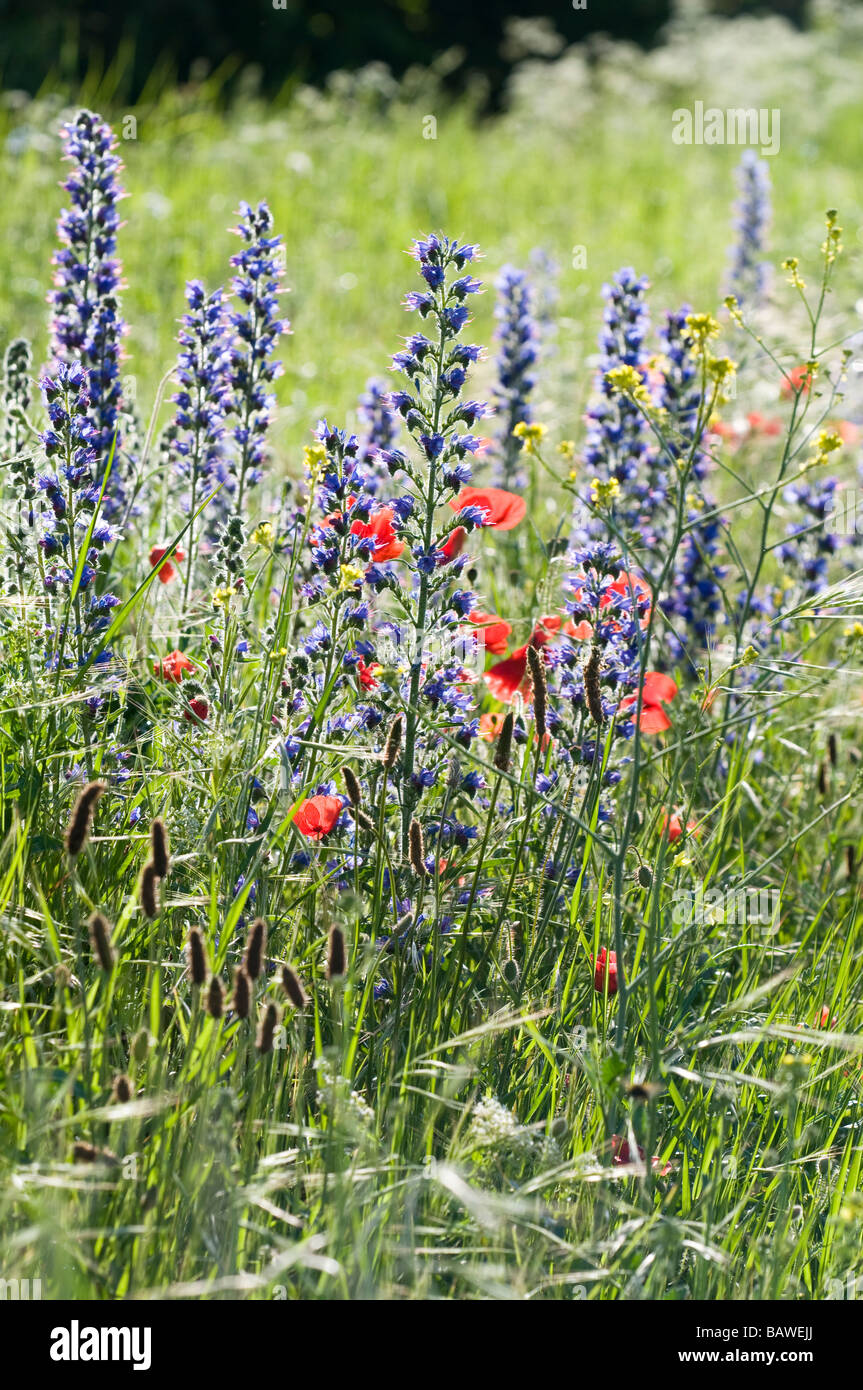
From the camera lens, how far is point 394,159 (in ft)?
31.3

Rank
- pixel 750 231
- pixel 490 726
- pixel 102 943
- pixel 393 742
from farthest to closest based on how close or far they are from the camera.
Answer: pixel 750 231, pixel 490 726, pixel 393 742, pixel 102 943

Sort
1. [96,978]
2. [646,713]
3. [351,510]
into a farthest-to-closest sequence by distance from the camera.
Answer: [646,713] → [351,510] → [96,978]

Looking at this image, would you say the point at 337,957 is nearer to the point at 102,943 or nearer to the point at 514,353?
the point at 102,943

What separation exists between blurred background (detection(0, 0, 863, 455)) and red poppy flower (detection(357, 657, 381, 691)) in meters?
0.78

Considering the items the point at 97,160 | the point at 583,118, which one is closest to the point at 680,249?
the point at 583,118

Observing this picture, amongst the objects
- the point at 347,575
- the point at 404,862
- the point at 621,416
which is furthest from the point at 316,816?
the point at 621,416

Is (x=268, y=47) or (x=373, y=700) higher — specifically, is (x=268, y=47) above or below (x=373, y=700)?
above

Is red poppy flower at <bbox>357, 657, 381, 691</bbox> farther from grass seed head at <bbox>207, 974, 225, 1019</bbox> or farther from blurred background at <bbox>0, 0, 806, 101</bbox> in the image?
blurred background at <bbox>0, 0, 806, 101</bbox>

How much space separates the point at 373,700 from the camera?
220 centimetres

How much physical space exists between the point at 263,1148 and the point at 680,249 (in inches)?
322

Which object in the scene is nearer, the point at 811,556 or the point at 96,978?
the point at 96,978

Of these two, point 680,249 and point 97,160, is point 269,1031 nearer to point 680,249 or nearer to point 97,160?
point 97,160

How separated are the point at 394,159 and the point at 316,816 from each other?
846 cm
